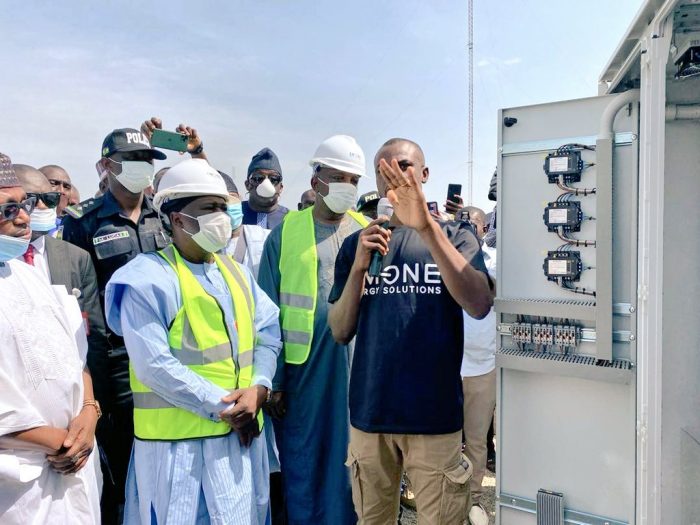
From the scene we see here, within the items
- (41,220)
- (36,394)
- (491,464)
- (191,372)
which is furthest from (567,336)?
(491,464)

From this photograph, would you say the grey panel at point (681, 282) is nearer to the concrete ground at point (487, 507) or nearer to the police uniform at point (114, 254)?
the concrete ground at point (487, 507)

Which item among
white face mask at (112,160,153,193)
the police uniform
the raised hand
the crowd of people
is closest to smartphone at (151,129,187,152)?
white face mask at (112,160,153,193)

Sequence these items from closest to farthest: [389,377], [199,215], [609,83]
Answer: [389,377] < [199,215] < [609,83]

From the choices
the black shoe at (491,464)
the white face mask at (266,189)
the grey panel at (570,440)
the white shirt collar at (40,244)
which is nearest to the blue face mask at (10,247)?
the white shirt collar at (40,244)

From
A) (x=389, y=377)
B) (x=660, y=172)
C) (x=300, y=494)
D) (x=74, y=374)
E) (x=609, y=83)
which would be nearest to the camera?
(x=660, y=172)

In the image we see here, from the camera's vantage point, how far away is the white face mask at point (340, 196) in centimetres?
299

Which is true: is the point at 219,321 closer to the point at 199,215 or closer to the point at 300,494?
the point at 199,215

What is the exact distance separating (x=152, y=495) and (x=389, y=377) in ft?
3.61

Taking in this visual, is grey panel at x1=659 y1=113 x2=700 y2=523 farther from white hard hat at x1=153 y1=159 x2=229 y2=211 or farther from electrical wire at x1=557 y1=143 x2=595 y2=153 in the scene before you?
white hard hat at x1=153 y1=159 x2=229 y2=211

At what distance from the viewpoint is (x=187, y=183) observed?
246 centimetres

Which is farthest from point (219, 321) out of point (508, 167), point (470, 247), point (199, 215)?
point (508, 167)

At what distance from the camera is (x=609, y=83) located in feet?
8.57

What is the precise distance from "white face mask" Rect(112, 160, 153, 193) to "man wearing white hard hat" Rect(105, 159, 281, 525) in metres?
0.95

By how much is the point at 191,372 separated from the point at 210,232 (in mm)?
633
